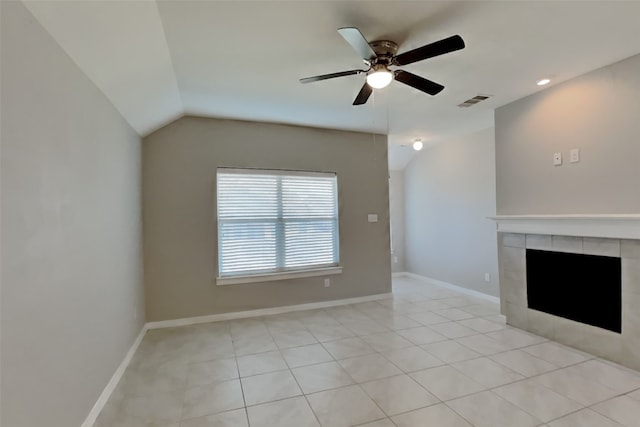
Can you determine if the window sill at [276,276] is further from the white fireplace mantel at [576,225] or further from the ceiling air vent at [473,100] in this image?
the ceiling air vent at [473,100]

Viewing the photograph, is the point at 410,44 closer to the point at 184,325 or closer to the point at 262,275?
the point at 262,275

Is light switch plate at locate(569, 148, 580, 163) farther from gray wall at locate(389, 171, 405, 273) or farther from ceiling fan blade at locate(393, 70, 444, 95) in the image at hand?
gray wall at locate(389, 171, 405, 273)

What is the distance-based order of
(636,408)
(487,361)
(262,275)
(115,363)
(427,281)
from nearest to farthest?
(636,408) → (115,363) → (487,361) → (262,275) → (427,281)

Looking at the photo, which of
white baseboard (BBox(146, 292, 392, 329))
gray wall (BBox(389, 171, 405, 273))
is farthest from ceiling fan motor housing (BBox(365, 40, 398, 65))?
gray wall (BBox(389, 171, 405, 273))

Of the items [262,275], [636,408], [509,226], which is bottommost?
[636,408]

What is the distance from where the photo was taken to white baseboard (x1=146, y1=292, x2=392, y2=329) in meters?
3.90

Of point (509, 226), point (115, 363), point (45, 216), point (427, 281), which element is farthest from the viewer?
point (427, 281)

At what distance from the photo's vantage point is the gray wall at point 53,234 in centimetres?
133

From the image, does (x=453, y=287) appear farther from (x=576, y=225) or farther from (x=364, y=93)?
(x=364, y=93)

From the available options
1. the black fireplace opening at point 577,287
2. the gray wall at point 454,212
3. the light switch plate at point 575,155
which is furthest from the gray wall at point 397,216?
the light switch plate at point 575,155

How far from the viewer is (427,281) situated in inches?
240

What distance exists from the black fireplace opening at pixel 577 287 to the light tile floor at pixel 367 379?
0.35m

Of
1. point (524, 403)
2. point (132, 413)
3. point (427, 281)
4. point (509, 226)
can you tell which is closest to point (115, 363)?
point (132, 413)

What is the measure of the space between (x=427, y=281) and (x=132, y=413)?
5129 millimetres
